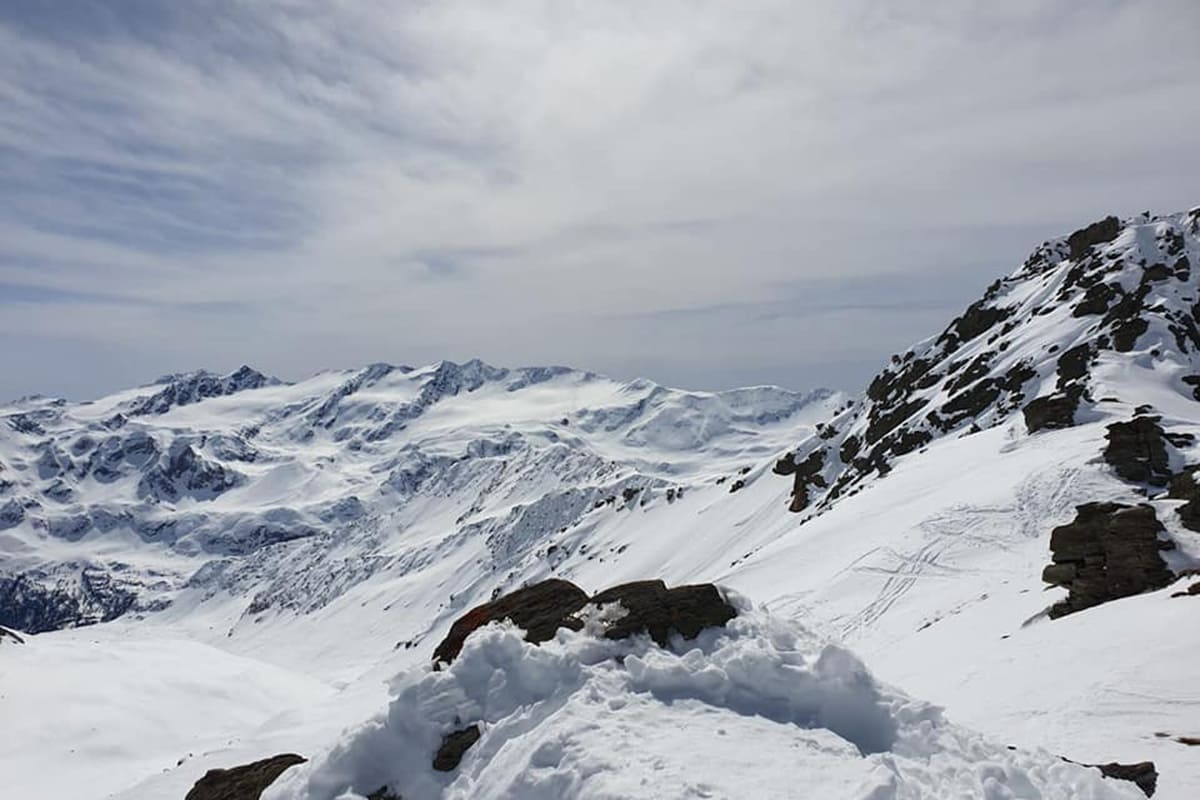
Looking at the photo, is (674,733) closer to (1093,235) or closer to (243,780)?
(243,780)

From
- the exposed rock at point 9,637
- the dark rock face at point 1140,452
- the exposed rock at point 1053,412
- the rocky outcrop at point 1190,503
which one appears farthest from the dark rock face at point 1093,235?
the exposed rock at point 9,637

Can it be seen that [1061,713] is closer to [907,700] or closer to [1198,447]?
[907,700]

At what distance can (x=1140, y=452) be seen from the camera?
33.6 m

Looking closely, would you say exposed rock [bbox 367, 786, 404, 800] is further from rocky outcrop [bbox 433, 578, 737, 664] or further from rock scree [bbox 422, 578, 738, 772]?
rocky outcrop [bbox 433, 578, 737, 664]

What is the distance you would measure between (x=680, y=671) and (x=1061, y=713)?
8260mm

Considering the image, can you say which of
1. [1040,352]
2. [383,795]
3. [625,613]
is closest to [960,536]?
[625,613]

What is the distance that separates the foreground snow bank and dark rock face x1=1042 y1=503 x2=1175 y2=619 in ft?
44.2

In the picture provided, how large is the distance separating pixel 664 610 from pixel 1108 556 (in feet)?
53.7

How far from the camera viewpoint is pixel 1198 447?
3322 centimetres

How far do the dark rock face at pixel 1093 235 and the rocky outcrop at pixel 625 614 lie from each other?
8459 centimetres

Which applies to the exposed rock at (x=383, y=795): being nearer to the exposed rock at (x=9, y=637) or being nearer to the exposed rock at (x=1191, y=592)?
the exposed rock at (x=1191, y=592)

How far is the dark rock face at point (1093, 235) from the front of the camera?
8369 cm

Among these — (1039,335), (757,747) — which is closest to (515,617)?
(757,747)

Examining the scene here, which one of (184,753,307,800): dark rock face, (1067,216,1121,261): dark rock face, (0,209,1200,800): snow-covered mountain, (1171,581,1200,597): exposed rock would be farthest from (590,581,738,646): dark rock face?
(1067,216,1121,261): dark rock face
